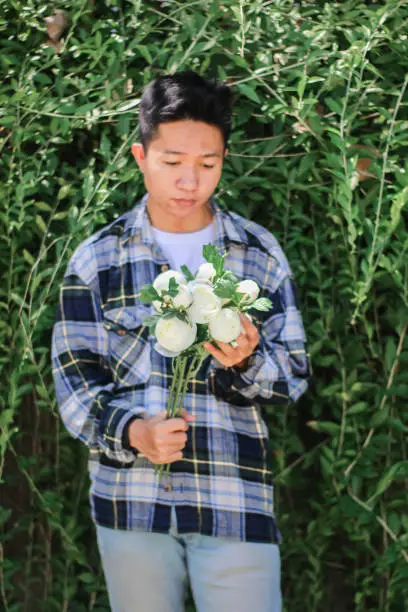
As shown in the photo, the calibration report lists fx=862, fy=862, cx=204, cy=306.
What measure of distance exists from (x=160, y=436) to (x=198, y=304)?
1.12ft

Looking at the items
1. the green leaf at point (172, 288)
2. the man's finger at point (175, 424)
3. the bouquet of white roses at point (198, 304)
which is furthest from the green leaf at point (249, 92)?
the man's finger at point (175, 424)

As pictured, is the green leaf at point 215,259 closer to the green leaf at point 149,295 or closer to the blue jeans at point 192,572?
the green leaf at point 149,295

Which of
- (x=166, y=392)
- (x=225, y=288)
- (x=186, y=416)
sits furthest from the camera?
(x=166, y=392)

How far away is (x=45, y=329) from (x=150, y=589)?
974mm

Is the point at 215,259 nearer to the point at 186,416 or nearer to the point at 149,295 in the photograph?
the point at 149,295

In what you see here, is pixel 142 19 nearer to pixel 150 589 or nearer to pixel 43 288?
pixel 43 288

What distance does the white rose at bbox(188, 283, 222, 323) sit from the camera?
1.71 m

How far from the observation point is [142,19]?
2.67 metres

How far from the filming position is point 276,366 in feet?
6.58

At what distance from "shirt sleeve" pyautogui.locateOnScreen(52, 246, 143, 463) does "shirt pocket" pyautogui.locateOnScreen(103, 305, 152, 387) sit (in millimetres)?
30

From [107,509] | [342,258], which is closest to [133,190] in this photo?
[342,258]

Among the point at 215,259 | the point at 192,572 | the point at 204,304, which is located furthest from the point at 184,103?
the point at 192,572

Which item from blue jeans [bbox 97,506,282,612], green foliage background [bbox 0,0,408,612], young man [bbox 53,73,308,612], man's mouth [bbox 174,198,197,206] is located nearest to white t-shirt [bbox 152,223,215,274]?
young man [bbox 53,73,308,612]

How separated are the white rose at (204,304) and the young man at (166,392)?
20 centimetres
